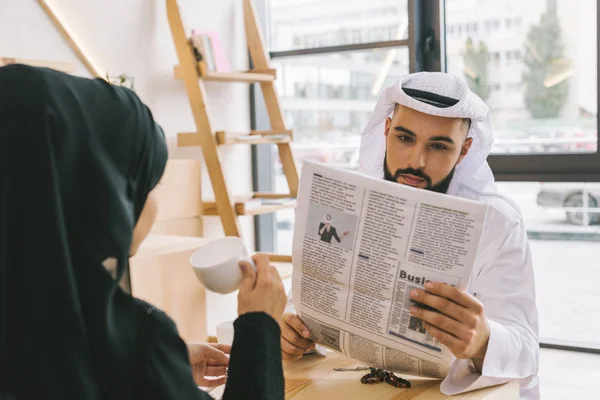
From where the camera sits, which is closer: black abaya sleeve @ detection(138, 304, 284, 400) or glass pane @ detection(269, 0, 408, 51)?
black abaya sleeve @ detection(138, 304, 284, 400)

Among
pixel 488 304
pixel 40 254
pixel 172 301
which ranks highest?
pixel 40 254

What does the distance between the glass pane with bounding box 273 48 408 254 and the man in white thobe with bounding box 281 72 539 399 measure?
1.86m

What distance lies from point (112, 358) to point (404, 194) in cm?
49

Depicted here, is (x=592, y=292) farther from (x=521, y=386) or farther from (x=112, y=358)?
(x=112, y=358)

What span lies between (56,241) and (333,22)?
127 inches

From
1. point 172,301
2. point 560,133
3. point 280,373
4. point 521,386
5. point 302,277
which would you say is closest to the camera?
point 280,373

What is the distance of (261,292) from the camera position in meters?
0.98

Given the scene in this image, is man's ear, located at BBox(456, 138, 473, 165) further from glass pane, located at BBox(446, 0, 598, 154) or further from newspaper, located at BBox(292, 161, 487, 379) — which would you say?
glass pane, located at BBox(446, 0, 598, 154)

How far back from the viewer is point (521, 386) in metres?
1.37

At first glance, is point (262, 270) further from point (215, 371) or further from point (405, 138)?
point (405, 138)

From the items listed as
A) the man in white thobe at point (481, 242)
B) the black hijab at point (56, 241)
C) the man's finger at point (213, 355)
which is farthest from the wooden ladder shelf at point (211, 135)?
the black hijab at point (56, 241)

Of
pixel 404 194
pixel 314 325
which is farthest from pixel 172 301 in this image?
pixel 404 194

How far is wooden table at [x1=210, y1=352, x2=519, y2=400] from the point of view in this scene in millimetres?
1123

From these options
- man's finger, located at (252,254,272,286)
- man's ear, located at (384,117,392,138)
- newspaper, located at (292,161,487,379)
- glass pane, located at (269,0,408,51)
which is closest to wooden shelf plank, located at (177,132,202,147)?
glass pane, located at (269,0,408,51)
